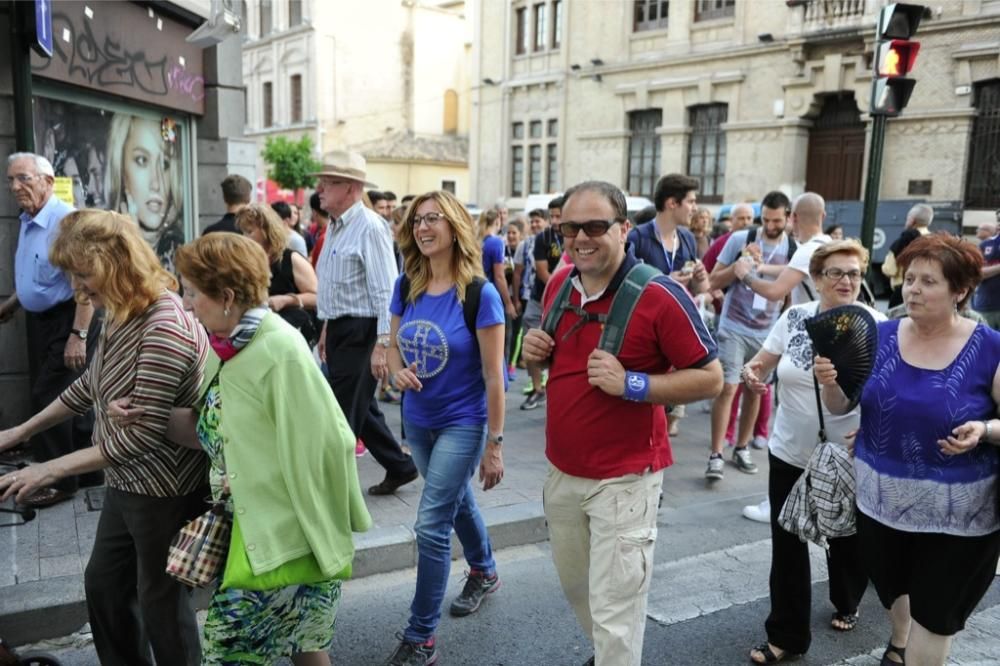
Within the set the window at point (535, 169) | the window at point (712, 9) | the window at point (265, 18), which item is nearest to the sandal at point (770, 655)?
the window at point (712, 9)

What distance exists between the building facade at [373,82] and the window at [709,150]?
18886 millimetres

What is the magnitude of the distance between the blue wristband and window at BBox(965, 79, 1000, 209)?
1989 cm

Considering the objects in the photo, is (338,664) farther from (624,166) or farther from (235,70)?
(624,166)

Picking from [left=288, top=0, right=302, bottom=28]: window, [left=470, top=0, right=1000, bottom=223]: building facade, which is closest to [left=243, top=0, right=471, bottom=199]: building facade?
[left=288, top=0, right=302, bottom=28]: window

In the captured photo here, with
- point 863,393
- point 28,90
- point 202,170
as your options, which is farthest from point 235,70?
point 863,393

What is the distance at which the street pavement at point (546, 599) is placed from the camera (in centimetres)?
365

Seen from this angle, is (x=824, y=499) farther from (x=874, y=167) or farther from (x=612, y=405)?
(x=874, y=167)

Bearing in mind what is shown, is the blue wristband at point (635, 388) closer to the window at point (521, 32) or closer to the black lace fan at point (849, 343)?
the black lace fan at point (849, 343)

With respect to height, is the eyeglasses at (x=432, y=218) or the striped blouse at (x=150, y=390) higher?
the eyeglasses at (x=432, y=218)

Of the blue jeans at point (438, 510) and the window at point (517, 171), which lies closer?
the blue jeans at point (438, 510)

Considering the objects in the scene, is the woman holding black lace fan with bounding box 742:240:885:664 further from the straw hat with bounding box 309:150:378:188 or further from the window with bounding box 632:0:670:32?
the window with bounding box 632:0:670:32

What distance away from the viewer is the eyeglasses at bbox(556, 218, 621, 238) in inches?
111

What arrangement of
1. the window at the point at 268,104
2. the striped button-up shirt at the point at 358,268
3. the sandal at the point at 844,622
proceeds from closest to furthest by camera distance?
the sandal at the point at 844,622 < the striped button-up shirt at the point at 358,268 < the window at the point at 268,104

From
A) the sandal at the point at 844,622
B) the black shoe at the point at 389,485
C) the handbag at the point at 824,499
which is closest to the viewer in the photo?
the handbag at the point at 824,499
